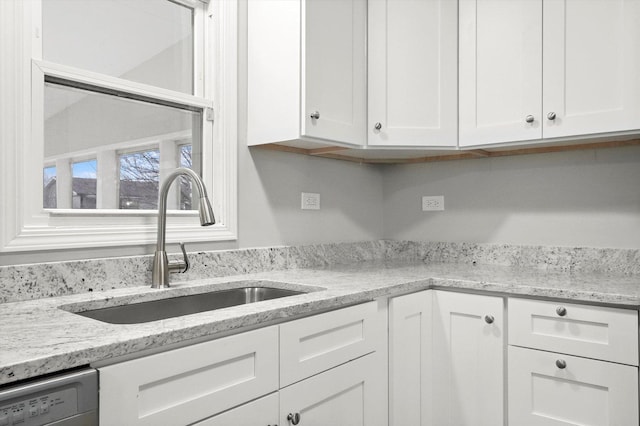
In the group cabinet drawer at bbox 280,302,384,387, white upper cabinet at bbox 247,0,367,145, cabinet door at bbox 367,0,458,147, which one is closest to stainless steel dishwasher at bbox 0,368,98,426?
cabinet drawer at bbox 280,302,384,387

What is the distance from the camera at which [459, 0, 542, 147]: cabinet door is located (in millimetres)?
1917

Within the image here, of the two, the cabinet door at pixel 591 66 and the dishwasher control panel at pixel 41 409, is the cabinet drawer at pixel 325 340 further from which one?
the cabinet door at pixel 591 66

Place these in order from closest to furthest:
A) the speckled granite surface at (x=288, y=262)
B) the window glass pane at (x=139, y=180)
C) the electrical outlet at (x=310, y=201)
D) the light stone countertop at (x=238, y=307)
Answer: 1. the light stone countertop at (x=238, y=307)
2. the speckled granite surface at (x=288, y=262)
3. the window glass pane at (x=139, y=180)
4. the electrical outlet at (x=310, y=201)

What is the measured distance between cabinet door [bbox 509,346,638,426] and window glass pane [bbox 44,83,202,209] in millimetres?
1434

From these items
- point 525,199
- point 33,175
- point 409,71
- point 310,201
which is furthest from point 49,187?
point 525,199

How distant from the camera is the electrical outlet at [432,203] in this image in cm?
251

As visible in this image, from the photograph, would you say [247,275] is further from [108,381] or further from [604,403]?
[604,403]

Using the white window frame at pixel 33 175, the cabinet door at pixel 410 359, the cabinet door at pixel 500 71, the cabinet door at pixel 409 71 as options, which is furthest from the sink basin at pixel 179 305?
the cabinet door at pixel 500 71

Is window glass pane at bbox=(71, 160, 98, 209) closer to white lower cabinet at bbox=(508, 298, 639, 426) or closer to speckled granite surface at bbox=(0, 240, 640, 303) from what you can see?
speckled granite surface at bbox=(0, 240, 640, 303)

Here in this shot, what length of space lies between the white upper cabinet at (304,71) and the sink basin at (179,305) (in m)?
0.61

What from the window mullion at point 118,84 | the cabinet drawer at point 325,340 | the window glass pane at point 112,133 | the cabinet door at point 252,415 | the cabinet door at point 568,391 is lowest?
the cabinet door at point 568,391

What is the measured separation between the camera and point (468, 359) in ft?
5.79

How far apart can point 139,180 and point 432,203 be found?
60.3 inches

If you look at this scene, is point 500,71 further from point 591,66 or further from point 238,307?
point 238,307
